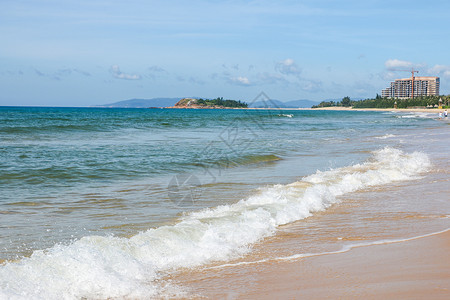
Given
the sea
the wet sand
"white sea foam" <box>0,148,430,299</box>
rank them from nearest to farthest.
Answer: the wet sand → "white sea foam" <box>0,148,430,299</box> → the sea

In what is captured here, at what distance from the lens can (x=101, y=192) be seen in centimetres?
982

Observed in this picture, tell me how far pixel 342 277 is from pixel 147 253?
228 cm

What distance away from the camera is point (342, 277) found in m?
4.35

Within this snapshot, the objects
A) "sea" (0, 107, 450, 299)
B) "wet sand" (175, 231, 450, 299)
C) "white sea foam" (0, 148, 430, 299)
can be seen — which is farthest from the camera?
"sea" (0, 107, 450, 299)

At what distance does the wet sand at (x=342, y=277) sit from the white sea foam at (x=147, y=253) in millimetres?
492

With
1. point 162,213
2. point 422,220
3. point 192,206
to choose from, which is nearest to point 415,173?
point 422,220

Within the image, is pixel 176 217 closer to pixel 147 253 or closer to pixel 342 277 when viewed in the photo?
pixel 147 253

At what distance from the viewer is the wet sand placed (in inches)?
156

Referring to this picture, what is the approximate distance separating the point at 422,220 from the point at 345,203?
176 cm

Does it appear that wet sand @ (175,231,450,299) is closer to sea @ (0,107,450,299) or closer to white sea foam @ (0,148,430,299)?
sea @ (0,107,450,299)

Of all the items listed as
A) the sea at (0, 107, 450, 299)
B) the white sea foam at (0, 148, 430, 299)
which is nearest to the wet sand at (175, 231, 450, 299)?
the sea at (0, 107, 450, 299)

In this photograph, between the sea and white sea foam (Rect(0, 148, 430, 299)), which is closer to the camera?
white sea foam (Rect(0, 148, 430, 299))

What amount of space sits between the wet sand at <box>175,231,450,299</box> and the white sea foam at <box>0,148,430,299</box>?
492mm

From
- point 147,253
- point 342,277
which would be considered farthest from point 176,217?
point 342,277
